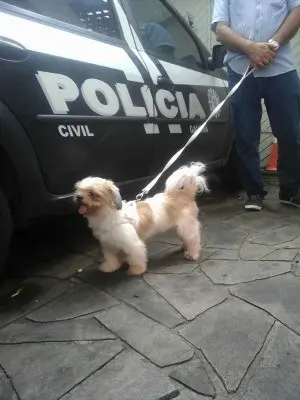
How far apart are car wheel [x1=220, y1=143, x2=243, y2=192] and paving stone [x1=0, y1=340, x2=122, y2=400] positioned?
3.12 meters

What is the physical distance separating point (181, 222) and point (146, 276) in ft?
1.49

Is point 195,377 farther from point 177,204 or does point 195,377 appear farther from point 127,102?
point 127,102

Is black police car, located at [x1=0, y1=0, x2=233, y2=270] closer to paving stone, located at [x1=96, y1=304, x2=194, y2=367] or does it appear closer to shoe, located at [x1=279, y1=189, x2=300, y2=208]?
paving stone, located at [x1=96, y1=304, x2=194, y2=367]

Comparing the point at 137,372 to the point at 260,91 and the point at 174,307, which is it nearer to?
the point at 174,307

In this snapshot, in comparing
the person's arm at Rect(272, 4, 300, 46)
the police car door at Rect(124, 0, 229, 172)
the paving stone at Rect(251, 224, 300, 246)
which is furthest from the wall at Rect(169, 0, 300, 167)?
the paving stone at Rect(251, 224, 300, 246)

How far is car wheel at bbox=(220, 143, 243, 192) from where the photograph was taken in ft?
14.3

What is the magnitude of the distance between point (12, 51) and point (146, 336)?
1547 mm

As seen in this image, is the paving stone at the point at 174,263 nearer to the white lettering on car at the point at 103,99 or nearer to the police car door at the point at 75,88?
the police car door at the point at 75,88

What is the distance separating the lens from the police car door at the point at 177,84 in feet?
9.48

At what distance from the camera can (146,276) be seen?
2307mm

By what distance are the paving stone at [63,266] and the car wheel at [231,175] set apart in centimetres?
240

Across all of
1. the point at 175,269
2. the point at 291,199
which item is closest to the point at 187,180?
the point at 175,269

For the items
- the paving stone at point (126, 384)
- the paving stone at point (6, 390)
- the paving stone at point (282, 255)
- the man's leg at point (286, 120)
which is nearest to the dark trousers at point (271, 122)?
the man's leg at point (286, 120)

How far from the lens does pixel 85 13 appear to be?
2641 millimetres
